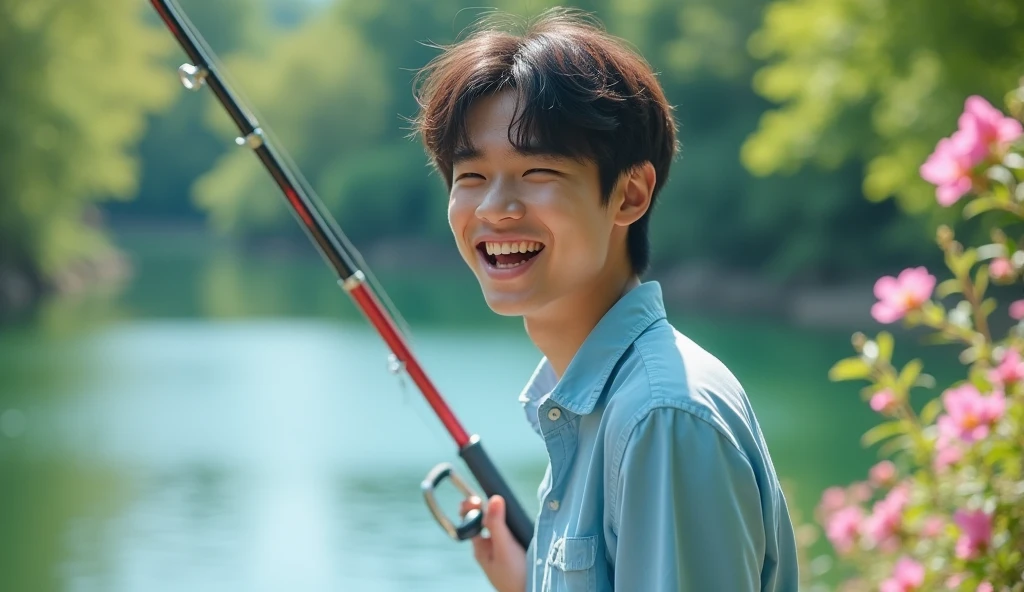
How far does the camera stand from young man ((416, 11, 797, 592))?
1219 millimetres

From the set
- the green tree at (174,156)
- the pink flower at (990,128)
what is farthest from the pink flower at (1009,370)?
the green tree at (174,156)

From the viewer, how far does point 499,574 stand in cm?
178

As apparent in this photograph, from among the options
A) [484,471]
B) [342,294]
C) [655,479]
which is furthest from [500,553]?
[342,294]

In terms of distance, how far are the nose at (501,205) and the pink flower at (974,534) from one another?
114cm

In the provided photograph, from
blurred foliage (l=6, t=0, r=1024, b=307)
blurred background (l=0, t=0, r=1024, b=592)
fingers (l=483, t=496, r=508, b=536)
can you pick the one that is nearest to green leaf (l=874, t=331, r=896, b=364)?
blurred background (l=0, t=0, r=1024, b=592)

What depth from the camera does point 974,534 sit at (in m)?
2.23

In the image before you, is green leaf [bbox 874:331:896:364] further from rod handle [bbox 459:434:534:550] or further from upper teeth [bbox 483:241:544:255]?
upper teeth [bbox 483:241:544:255]

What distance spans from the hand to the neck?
31 cm

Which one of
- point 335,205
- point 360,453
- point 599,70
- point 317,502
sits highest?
point 335,205

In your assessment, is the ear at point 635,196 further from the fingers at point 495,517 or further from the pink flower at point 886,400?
the pink flower at point 886,400

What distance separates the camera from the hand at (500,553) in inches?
69.7

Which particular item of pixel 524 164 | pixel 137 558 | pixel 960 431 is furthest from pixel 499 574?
pixel 137 558

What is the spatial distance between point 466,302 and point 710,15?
6.29m

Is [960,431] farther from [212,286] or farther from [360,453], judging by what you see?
[212,286]
